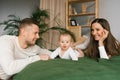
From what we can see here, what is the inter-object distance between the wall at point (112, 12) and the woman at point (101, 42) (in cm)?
178

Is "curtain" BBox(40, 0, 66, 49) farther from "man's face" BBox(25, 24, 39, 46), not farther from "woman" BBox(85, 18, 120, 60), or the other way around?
"man's face" BBox(25, 24, 39, 46)

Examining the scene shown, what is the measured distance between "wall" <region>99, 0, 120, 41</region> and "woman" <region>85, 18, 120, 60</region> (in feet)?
5.84

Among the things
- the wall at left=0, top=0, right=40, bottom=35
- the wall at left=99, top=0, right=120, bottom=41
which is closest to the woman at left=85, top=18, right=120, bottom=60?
the wall at left=99, top=0, right=120, bottom=41

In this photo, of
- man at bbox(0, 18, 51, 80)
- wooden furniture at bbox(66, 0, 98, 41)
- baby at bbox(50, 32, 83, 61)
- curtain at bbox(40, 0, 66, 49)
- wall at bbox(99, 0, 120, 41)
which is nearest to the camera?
man at bbox(0, 18, 51, 80)

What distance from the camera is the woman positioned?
97.1 inches

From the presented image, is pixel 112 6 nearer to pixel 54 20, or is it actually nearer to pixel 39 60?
pixel 54 20

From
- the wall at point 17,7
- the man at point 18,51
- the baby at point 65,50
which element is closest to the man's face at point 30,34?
the man at point 18,51

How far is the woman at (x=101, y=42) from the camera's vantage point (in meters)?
2.47

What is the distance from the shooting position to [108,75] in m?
1.27

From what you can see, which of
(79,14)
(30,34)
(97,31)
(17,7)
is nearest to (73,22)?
(79,14)

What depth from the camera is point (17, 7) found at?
621 cm

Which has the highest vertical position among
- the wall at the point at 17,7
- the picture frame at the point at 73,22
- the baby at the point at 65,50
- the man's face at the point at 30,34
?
the wall at the point at 17,7

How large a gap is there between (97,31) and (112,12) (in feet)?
6.59

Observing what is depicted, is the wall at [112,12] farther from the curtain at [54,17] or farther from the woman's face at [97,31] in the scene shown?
the woman's face at [97,31]
